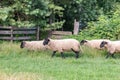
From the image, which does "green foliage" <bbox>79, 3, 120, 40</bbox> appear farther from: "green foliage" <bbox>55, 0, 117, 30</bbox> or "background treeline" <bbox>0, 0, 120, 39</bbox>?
"green foliage" <bbox>55, 0, 117, 30</bbox>

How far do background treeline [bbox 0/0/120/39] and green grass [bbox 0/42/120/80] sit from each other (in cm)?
188

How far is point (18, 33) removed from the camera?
19125mm

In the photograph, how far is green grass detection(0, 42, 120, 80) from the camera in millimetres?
10820

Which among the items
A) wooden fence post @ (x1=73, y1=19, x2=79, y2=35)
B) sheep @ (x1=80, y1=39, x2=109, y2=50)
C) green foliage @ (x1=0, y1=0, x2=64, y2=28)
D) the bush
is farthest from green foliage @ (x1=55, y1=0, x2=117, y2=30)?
sheep @ (x1=80, y1=39, x2=109, y2=50)

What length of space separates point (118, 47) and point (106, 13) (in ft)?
21.2

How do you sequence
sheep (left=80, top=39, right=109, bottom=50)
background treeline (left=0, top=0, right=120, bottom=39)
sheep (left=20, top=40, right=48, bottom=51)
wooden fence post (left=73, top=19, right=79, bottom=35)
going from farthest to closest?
1. wooden fence post (left=73, top=19, right=79, bottom=35)
2. background treeline (left=0, top=0, right=120, bottom=39)
3. sheep (left=80, top=39, right=109, bottom=50)
4. sheep (left=20, top=40, right=48, bottom=51)

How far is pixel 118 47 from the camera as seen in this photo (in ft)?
49.8

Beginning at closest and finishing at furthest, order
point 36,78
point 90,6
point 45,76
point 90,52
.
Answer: point 36,78
point 45,76
point 90,52
point 90,6

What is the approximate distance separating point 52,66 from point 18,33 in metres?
6.76

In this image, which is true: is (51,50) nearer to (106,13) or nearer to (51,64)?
(51,64)

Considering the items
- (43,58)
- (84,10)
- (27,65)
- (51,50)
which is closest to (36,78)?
(27,65)

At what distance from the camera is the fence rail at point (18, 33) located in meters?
18.9

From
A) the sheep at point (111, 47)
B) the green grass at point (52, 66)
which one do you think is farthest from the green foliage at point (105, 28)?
the sheep at point (111, 47)

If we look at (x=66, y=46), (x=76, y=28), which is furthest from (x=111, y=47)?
(x=76, y=28)
